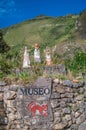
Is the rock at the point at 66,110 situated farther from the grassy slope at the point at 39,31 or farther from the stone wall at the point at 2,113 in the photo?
the grassy slope at the point at 39,31

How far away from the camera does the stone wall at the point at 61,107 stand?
15773 mm

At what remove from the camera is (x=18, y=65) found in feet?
64.1

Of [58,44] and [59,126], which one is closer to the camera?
[59,126]

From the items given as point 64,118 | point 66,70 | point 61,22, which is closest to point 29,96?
point 64,118

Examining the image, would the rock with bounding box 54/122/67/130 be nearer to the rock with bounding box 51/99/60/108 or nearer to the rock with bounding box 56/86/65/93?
the rock with bounding box 51/99/60/108

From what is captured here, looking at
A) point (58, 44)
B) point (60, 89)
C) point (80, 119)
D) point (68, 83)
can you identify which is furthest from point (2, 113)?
point (58, 44)

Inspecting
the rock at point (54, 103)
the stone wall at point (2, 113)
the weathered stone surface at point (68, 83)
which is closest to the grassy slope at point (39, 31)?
the stone wall at point (2, 113)

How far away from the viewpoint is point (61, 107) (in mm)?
15852

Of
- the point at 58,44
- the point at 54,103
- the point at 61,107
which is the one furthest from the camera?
the point at 58,44

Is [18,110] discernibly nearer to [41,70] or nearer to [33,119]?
[33,119]

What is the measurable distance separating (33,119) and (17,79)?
2042mm

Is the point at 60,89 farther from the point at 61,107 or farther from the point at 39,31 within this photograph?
the point at 39,31

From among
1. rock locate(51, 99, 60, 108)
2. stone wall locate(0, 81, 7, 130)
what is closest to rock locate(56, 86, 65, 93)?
rock locate(51, 99, 60, 108)

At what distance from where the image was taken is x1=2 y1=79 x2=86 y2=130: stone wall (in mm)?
15773
